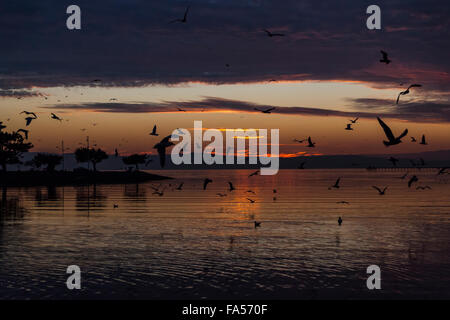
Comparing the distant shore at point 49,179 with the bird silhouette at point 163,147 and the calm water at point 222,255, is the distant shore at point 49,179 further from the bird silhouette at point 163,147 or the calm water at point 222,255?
the bird silhouette at point 163,147

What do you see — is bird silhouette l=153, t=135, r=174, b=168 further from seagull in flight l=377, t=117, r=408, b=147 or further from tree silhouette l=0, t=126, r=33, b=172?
tree silhouette l=0, t=126, r=33, b=172

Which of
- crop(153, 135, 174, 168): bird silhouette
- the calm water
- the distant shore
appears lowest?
the calm water

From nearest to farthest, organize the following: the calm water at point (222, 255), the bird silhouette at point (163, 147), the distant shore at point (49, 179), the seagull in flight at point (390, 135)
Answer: the calm water at point (222, 255) < the seagull in flight at point (390, 135) < the bird silhouette at point (163, 147) < the distant shore at point (49, 179)

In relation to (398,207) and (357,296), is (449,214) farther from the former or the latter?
(357,296)

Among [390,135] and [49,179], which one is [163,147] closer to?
[390,135]

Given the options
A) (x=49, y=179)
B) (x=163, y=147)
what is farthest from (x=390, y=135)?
(x=49, y=179)

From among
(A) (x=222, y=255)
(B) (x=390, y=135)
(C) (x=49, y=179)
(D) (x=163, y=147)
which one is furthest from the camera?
(C) (x=49, y=179)

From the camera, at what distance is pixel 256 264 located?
26.6 metres

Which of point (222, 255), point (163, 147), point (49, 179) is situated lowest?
point (222, 255)

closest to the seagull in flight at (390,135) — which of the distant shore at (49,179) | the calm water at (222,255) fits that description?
the calm water at (222,255)

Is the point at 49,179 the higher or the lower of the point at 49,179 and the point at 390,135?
the higher

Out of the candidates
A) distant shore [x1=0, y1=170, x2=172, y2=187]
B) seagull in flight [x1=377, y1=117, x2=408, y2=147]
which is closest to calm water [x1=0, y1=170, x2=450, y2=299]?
seagull in flight [x1=377, y1=117, x2=408, y2=147]
